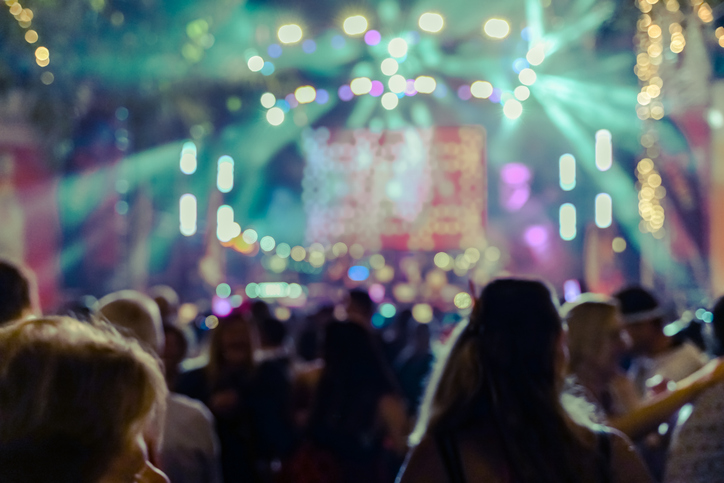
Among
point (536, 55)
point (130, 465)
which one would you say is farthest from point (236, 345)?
point (536, 55)

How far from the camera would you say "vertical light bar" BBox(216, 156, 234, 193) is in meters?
21.7

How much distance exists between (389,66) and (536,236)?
7.44 metres

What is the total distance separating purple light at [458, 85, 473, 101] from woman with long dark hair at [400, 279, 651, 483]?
57.7 ft

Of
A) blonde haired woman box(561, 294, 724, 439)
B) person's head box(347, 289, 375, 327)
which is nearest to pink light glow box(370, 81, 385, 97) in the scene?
person's head box(347, 289, 375, 327)

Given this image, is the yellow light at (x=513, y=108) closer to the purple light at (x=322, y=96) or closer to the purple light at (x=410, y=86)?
the purple light at (x=410, y=86)

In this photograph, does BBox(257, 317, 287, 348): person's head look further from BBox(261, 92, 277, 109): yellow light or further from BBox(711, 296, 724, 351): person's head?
BBox(261, 92, 277, 109): yellow light

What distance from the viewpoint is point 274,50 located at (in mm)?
17094

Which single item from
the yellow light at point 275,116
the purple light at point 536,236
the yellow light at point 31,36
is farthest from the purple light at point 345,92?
the yellow light at point 31,36

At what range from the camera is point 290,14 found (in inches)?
665

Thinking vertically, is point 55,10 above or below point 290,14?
below

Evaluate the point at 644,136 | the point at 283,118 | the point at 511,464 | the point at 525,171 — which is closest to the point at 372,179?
the point at 283,118

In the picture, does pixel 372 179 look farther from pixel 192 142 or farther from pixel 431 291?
pixel 192 142

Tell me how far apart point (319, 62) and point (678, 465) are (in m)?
17.5

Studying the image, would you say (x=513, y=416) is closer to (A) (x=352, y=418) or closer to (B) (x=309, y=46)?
(A) (x=352, y=418)
